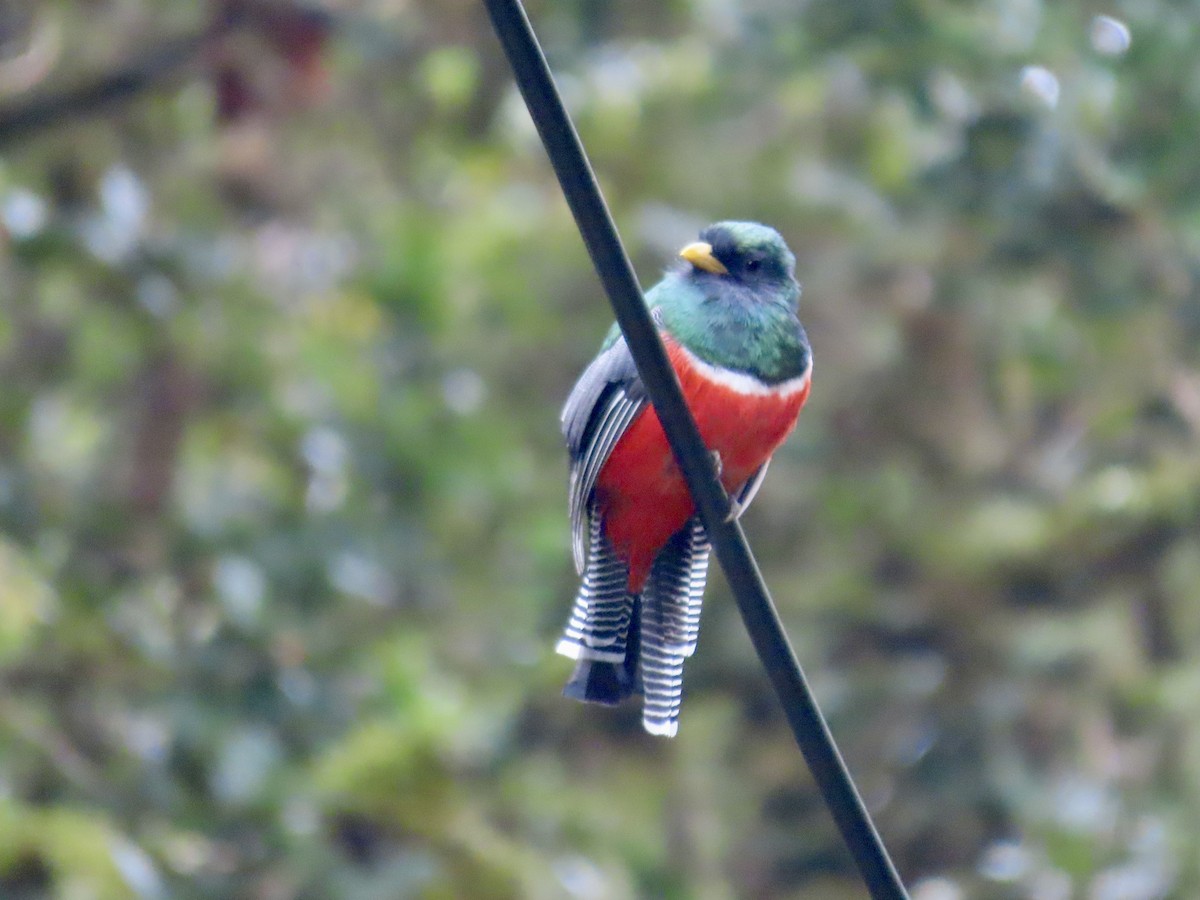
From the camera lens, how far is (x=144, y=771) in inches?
165

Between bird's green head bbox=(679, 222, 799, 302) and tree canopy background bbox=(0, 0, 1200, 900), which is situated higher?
tree canopy background bbox=(0, 0, 1200, 900)

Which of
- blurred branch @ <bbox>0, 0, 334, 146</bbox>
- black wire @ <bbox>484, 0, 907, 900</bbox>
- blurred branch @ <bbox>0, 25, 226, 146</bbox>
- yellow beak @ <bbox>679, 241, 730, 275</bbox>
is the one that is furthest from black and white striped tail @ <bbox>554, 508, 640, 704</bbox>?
blurred branch @ <bbox>0, 25, 226, 146</bbox>

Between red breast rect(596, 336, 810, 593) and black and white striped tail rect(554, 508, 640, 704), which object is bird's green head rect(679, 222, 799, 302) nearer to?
red breast rect(596, 336, 810, 593)

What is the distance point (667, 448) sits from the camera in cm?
249

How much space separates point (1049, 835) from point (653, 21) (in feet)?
10.4

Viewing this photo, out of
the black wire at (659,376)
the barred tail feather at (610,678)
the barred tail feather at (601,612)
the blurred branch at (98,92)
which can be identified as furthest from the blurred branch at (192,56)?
the black wire at (659,376)

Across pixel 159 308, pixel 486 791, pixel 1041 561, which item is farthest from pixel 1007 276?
pixel 159 308

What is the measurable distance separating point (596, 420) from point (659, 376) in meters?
1.02

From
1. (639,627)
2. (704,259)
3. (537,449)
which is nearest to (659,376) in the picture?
(639,627)

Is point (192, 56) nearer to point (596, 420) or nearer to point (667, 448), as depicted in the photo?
point (596, 420)

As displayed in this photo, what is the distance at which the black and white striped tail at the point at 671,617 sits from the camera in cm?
231

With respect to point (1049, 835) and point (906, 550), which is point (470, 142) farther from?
point (1049, 835)

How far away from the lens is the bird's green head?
2.66 m

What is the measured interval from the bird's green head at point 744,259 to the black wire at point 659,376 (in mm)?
1130
